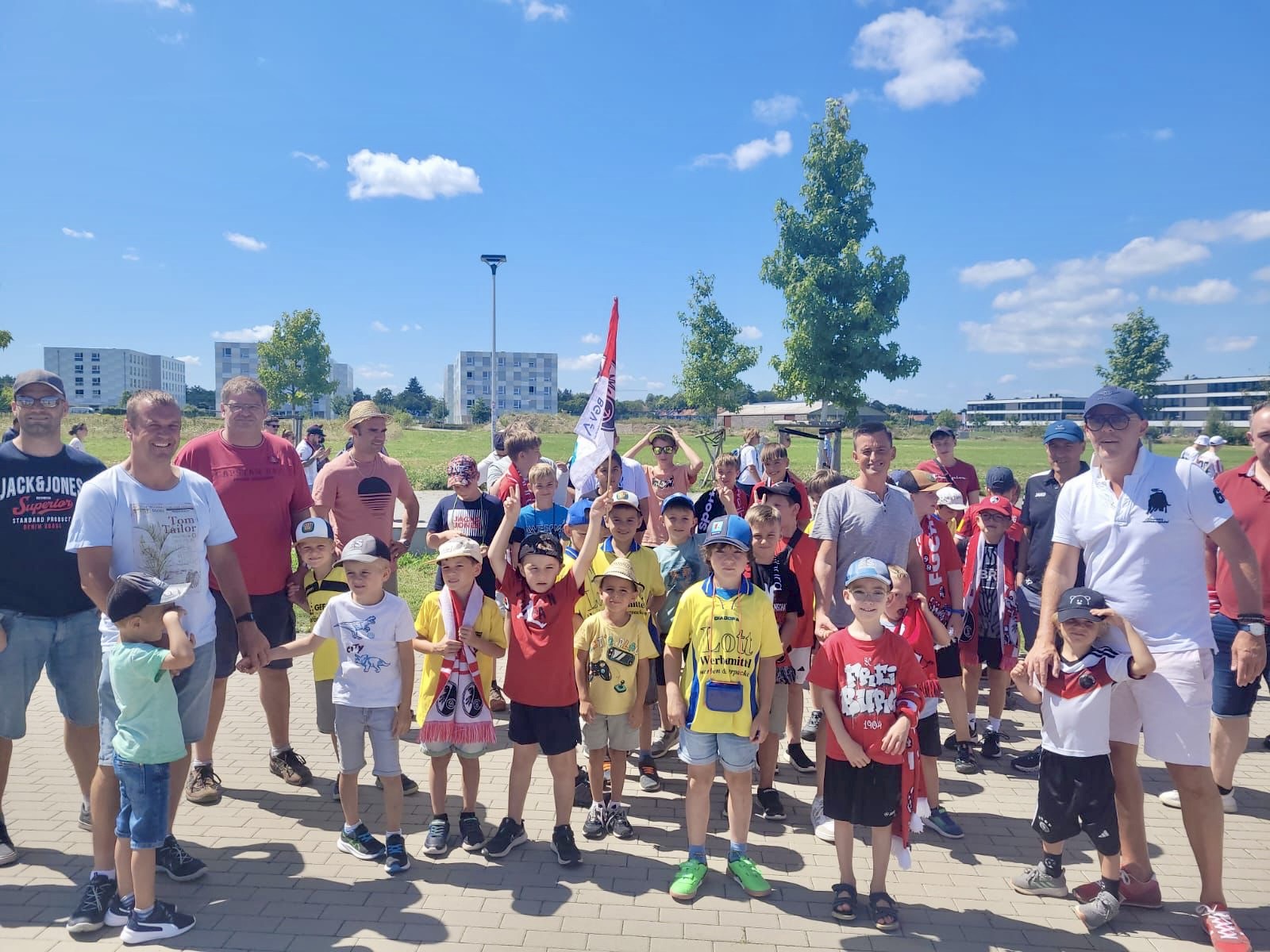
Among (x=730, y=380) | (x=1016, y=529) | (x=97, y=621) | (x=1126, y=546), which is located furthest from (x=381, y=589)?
(x=730, y=380)

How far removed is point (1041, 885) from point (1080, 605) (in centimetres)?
144

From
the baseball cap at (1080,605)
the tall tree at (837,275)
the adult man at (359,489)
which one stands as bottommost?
the baseball cap at (1080,605)

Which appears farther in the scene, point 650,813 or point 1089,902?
point 650,813

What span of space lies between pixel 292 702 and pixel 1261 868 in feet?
22.3

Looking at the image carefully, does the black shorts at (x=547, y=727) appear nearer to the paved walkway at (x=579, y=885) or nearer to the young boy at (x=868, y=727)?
the paved walkway at (x=579, y=885)

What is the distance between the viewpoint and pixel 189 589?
3752 millimetres

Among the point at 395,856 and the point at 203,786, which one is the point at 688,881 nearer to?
the point at 395,856

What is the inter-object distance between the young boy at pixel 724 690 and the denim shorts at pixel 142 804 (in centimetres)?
240

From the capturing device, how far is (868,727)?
3.54 metres

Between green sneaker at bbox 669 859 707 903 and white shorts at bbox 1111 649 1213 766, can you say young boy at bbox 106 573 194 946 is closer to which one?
green sneaker at bbox 669 859 707 903

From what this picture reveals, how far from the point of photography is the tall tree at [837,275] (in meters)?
17.5

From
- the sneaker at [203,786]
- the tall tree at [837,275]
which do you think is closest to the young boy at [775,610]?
the sneaker at [203,786]

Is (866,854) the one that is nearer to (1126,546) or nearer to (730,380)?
(1126,546)

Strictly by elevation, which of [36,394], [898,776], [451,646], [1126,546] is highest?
[36,394]
